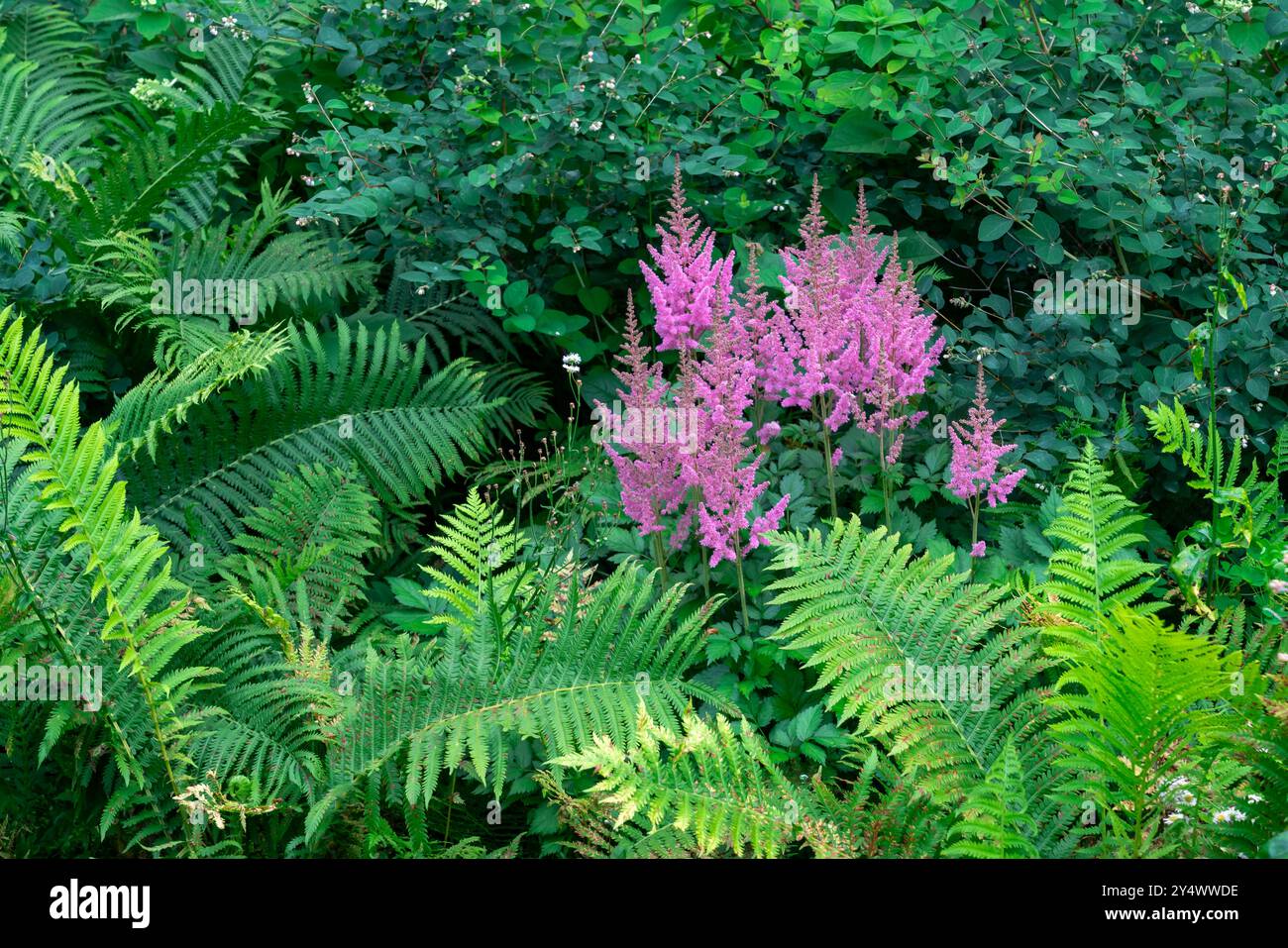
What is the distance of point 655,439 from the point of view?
2885 millimetres

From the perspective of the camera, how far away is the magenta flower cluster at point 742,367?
288 centimetres

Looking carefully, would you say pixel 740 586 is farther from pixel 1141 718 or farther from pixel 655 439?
pixel 1141 718

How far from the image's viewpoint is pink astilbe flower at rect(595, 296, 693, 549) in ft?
9.46

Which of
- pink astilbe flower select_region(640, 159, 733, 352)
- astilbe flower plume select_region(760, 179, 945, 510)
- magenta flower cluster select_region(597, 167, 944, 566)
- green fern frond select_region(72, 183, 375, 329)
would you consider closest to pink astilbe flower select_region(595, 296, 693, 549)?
magenta flower cluster select_region(597, 167, 944, 566)

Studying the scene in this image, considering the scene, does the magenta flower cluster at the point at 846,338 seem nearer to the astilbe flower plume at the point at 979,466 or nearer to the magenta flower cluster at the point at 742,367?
the magenta flower cluster at the point at 742,367

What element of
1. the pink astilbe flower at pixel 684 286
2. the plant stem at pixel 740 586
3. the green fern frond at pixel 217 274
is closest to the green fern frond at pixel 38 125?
the green fern frond at pixel 217 274

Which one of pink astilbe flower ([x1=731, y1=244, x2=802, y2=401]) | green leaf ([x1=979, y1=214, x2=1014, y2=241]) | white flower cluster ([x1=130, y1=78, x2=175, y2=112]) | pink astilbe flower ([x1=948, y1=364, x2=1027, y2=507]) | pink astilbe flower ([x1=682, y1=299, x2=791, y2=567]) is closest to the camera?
pink astilbe flower ([x1=682, y1=299, x2=791, y2=567])

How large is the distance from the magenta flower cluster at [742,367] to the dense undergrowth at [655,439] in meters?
0.02

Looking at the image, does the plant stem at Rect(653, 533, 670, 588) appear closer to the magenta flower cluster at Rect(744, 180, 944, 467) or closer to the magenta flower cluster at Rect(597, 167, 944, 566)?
the magenta flower cluster at Rect(597, 167, 944, 566)

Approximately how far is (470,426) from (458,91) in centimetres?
103

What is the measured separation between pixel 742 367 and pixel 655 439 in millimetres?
314

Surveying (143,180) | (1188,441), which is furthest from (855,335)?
(143,180)

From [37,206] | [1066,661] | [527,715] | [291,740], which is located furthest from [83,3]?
[1066,661]

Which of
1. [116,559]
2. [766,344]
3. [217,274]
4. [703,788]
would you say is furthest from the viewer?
[217,274]
